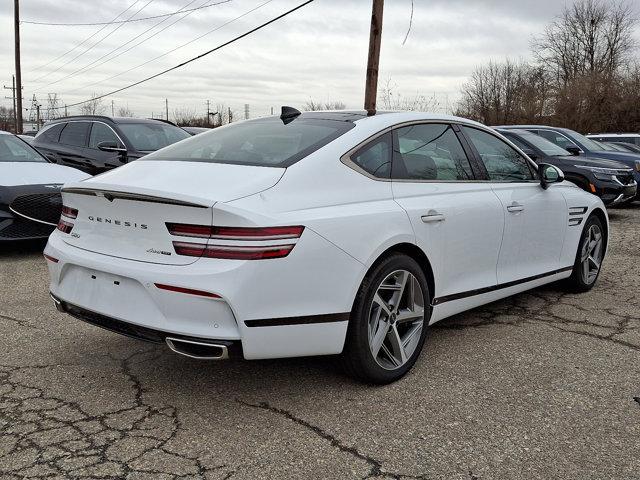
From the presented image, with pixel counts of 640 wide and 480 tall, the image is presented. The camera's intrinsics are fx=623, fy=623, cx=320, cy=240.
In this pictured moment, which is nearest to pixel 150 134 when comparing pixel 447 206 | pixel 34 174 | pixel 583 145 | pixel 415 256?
pixel 34 174

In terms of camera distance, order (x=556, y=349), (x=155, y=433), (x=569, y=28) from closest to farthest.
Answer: (x=155, y=433), (x=556, y=349), (x=569, y=28)

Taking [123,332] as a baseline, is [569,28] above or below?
above

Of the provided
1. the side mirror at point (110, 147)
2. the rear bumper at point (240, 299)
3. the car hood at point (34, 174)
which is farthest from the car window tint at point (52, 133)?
the rear bumper at point (240, 299)

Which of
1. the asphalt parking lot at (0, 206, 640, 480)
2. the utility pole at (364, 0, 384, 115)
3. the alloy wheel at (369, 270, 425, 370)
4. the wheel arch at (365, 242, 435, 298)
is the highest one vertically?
the utility pole at (364, 0, 384, 115)

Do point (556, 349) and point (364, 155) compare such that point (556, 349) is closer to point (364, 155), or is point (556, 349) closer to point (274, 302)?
point (364, 155)

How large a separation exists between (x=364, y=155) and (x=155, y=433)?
5.74 feet

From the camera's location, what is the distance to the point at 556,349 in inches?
157

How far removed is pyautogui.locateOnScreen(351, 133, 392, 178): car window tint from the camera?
3.35 metres

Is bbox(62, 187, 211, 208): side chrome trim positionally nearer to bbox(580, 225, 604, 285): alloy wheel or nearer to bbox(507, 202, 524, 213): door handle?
bbox(507, 202, 524, 213): door handle

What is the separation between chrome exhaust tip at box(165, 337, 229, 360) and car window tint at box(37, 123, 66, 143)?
28.1ft

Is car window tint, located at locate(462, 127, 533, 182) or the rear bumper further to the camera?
car window tint, located at locate(462, 127, 533, 182)

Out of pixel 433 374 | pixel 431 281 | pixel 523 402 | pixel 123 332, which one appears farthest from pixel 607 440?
pixel 123 332

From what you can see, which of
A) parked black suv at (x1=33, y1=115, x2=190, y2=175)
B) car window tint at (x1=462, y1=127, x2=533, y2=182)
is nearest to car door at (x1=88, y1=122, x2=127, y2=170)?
parked black suv at (x1=33, y1=115, x2=190, y2=175)

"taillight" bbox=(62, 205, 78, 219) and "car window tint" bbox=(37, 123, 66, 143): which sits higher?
"car window tint" bbox=(37, 123, 66, 143)
